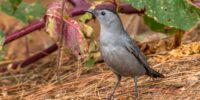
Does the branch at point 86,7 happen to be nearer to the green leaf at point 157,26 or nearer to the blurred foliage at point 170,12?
the green leaf at point 157,26

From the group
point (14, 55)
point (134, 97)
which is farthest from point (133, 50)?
point (14, 55)

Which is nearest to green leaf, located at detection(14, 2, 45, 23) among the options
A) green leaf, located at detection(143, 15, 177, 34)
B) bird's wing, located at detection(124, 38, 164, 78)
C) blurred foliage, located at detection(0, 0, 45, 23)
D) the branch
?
blurred foliage, located at detection(0, 0, 45, 23)

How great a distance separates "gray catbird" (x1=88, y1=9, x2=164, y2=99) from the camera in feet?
12.2

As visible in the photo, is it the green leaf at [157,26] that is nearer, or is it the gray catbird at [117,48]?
the gray catbird at [117,48]

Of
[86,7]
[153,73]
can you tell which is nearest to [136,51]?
[153,73]

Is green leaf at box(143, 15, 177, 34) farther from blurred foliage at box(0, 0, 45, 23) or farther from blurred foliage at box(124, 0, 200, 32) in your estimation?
blurred foliage at box(0, 0, 45, 23)

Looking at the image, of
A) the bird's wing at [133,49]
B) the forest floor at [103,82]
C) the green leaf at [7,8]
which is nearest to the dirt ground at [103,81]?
the forest floor at [103,82]

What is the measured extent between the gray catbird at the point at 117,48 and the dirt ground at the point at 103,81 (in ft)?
0.75

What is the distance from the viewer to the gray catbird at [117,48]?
373 centimetres

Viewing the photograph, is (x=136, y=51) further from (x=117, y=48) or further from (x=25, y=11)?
(x=25, y=11)

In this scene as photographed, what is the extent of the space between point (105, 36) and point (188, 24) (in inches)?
25.3

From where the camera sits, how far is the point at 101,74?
15.0 ft

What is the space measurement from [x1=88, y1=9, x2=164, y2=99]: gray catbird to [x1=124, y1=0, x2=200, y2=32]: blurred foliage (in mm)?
243

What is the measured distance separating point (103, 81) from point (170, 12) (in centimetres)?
74
